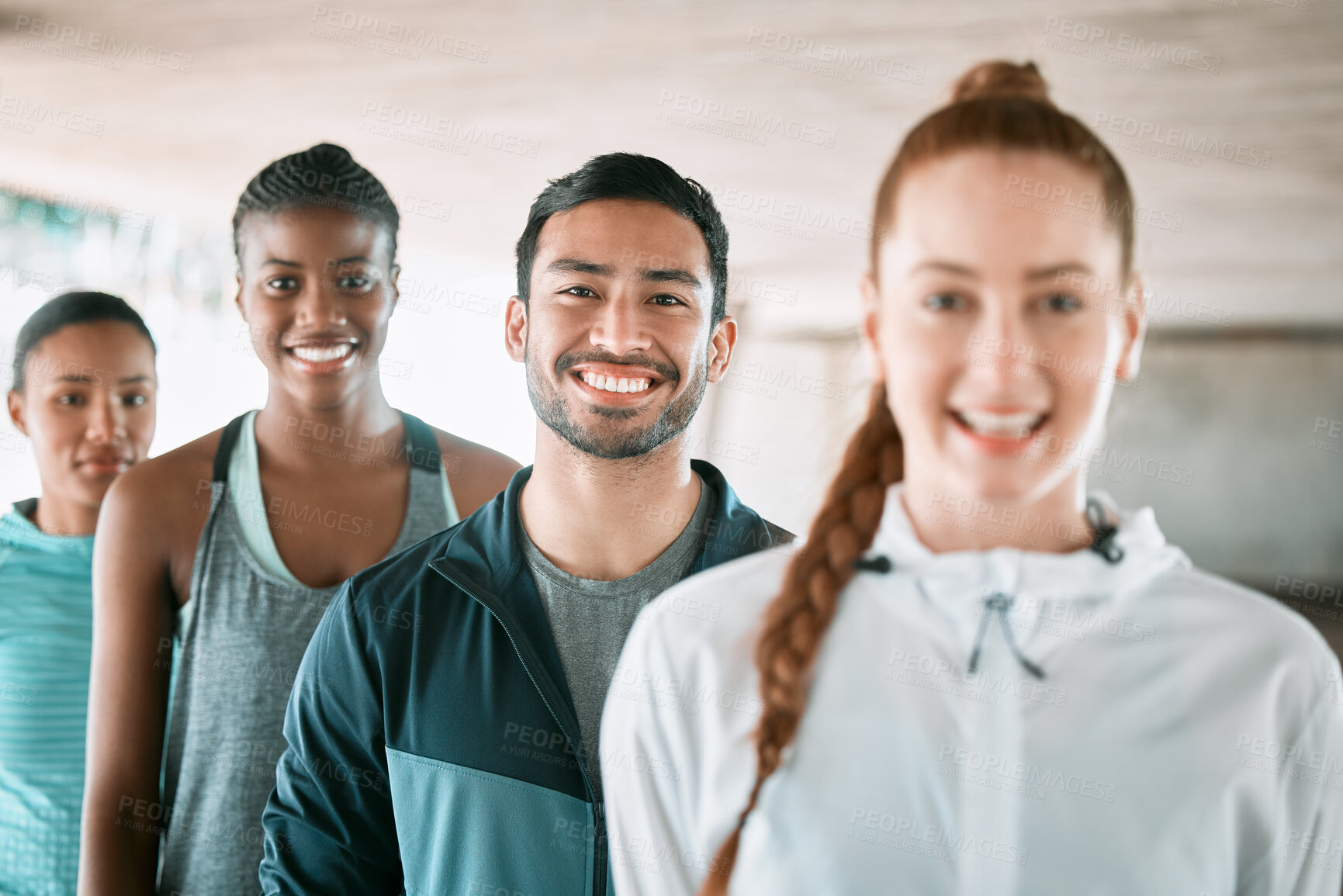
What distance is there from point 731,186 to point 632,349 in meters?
1.84

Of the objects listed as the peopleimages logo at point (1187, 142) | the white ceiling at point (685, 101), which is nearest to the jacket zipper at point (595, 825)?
the white ceiling at point (685, 101)

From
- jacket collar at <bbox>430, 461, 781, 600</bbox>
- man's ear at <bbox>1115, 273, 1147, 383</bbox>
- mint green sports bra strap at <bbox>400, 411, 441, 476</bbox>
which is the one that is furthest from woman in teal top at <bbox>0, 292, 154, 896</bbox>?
man's ear at <bbox>1115, 273, 1147, 383</bbox>

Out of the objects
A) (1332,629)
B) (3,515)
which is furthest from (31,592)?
(1332,629)

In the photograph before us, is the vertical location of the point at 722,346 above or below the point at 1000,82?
below

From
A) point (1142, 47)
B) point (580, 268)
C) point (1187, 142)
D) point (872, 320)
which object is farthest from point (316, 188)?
point (1187, 142)

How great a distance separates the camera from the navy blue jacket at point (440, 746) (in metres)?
1.33

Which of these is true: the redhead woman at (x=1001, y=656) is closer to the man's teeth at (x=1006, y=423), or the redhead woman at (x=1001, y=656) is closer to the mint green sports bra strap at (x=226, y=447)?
the man's teeth at (x=1006, y=423)

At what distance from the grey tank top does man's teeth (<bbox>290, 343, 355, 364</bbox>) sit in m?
0.34

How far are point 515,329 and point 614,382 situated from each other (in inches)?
8.2

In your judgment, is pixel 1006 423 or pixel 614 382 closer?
pixel 1006 423

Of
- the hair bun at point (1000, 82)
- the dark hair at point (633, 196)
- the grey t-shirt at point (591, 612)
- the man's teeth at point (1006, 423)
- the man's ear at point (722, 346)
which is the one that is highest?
the dark hair at point (633, 196)

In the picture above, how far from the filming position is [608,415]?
138 cm

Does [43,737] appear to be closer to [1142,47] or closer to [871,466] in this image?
[871,466]

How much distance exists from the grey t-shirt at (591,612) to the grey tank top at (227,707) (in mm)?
452
